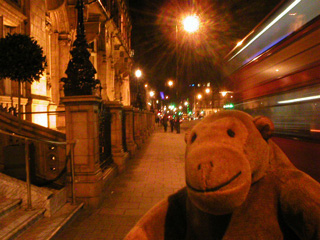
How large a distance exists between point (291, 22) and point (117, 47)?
20.2m

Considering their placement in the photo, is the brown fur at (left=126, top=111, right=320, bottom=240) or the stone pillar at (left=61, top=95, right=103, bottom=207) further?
the stone pillar at (left=61, top=95, right=103, bottom=207)

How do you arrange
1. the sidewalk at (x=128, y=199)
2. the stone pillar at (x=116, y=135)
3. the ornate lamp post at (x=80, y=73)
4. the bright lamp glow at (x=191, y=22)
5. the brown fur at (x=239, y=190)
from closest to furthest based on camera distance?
the brown fur at (x=239, y=190)
the sidewalk at (x=128, y=199)
the ornate lamp post at (x=80, y=73)
the stone pillar at (x=116, y=135)
the bright lamp glow at (x=191, y=22)

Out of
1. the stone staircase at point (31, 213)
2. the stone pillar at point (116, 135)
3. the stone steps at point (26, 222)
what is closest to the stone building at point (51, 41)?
the stone pillar at point (116, 135)

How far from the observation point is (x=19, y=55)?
586cm

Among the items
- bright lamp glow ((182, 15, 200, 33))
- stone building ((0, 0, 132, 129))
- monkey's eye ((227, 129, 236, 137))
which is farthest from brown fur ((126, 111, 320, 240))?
bright lamp glow ((182, 15, 200, 33))

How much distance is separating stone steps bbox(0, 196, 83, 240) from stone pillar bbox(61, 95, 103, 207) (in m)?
0.73

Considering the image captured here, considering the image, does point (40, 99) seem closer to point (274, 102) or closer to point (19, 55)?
point (19, 55)

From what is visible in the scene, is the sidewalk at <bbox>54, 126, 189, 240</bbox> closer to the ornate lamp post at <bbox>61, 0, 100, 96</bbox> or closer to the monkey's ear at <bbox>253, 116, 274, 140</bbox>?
the ornate lamp post at <bbox>61, 0, 100, 96</bbox>

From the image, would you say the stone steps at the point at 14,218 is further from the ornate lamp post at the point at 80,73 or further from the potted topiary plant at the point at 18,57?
the ornate lamp post at the point at 80,73

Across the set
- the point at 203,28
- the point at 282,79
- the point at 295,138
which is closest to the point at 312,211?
the point at 295,138

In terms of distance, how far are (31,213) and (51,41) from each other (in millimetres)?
11233

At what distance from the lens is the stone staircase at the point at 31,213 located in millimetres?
4031

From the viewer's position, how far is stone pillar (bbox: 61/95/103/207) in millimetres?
5660

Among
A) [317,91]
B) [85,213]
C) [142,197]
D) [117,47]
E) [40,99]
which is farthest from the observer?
[117,47]
